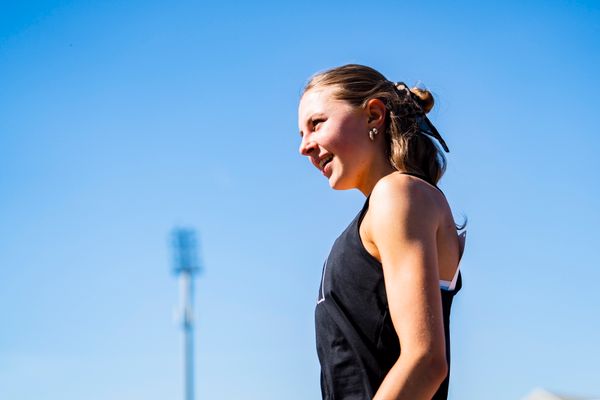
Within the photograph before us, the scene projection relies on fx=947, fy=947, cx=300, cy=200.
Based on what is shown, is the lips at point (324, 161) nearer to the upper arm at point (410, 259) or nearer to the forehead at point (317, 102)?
the forehead at point (317, 102)

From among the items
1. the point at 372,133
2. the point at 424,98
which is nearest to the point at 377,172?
the point at 372,133

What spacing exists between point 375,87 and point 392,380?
99 cm

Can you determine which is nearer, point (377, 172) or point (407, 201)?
point (407, 201)

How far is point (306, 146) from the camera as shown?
9.18ft

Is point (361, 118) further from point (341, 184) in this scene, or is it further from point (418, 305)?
point (418, 305)

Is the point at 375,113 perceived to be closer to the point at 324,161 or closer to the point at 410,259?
the point at 324,161

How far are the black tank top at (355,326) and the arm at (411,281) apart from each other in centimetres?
10

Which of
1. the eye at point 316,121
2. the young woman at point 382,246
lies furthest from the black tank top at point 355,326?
the eye at point 316,121

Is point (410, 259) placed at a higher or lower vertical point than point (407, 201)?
lower

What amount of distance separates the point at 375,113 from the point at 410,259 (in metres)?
0.61

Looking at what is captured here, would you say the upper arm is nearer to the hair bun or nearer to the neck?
the neck

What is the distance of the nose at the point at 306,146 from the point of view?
9.12ft

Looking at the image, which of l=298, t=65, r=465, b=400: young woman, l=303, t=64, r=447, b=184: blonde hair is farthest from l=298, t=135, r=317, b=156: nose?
l=303, t=64, r=447, b=184: blonde hair

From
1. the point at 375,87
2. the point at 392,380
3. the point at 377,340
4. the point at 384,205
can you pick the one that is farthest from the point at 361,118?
the point at 392,380
